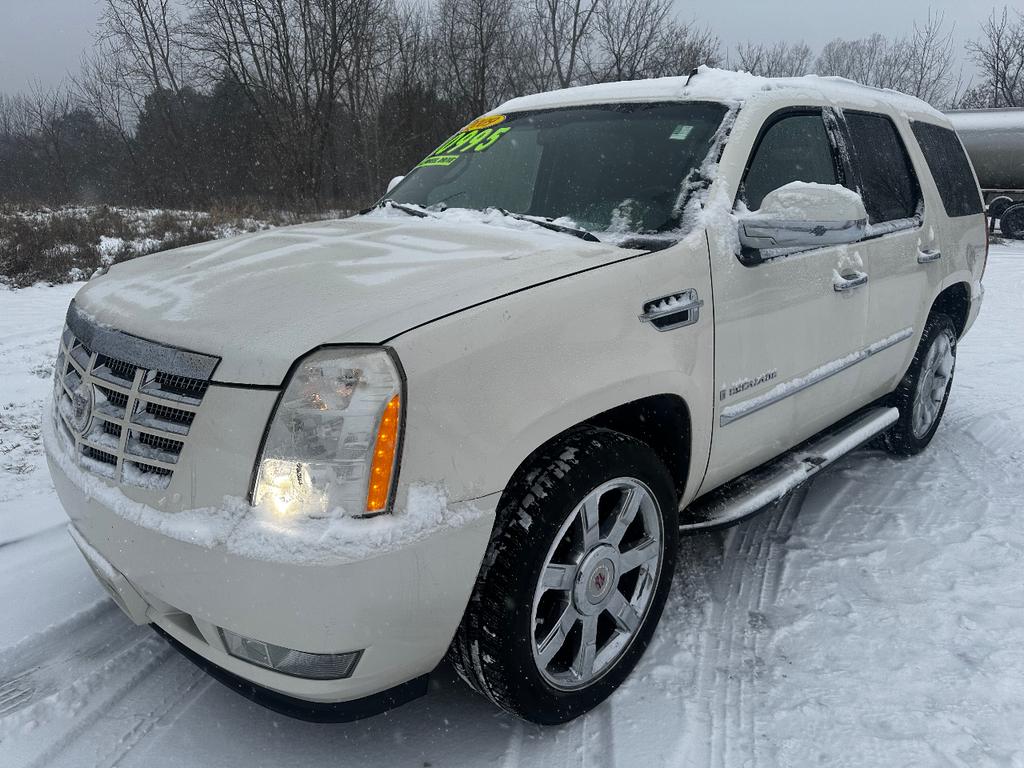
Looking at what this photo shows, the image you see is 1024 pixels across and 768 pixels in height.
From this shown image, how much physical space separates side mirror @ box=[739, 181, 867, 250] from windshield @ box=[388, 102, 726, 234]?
0.87 ft

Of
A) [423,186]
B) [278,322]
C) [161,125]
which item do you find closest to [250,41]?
[161,125]

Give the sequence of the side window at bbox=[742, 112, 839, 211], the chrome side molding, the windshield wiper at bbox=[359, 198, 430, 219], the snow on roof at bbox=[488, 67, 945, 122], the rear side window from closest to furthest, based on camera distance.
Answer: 1. the chrome side molding
2. the side window at bbox=[742, 112, 839, 211]
3. the snow on roof at bbox=[488, 67, 945, 122]
4. the windshield wiper at bbox=[359, 198, 430, 219]
5. the rear side window

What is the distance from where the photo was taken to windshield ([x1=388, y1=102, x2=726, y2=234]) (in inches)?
106

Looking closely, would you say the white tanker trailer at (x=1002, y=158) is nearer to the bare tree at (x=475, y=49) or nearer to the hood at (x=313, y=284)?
the bare tree at (x=475, y=49)

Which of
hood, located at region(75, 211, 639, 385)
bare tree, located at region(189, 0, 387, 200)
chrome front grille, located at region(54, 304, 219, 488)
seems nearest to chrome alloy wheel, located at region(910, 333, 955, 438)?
hood, located at region(75, 211, 639, 385)

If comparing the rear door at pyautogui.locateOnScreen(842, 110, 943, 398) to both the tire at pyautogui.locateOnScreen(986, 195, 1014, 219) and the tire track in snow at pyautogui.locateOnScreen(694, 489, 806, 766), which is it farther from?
the tire at pyautogui.locateOnScreen(986, 195, 1014, 219)

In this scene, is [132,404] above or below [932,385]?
above

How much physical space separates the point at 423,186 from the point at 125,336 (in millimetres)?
1786

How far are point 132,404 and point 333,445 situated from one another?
22.1 inches

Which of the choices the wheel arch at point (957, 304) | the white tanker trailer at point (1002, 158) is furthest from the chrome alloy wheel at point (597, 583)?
the white tanker trailer at point (1002, 158)

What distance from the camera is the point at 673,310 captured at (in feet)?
7.42

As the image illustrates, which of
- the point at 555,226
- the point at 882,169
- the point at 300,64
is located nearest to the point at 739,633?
the point at 555,226

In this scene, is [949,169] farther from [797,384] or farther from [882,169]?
[797,384]

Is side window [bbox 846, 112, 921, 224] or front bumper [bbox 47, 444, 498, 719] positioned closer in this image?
front bumper [bbox 47, 444, 498, 719]
